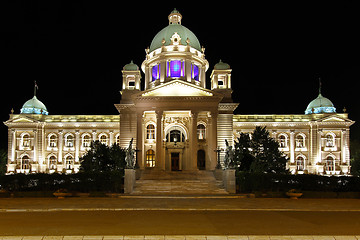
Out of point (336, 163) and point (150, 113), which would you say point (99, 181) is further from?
point (336, 163)

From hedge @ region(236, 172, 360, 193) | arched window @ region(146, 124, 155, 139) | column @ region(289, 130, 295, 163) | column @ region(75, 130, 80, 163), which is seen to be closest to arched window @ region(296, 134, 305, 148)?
column @ region(289, 130, 295, 163)

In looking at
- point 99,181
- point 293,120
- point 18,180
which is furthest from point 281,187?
point 293,120

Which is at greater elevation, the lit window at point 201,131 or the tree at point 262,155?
the lit window at point 201,131

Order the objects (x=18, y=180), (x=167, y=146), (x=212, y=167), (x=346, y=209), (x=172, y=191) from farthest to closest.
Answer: (x=167, y=146) → (x=212, y=167) → (x=172, y=191) → (x=18, y=180) → (x=346, y=209)

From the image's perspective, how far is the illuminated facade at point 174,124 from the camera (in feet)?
166

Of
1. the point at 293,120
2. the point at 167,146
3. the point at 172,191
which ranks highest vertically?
the point at 293,120

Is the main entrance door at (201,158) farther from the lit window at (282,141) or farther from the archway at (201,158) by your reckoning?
the lit window at (282,141)

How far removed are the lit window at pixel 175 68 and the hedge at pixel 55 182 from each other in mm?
31197

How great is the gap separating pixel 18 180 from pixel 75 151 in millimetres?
36977

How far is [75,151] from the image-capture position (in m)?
65.4

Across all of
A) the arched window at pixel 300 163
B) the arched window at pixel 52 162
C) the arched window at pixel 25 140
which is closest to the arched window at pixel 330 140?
the arched window at pixel 300 163

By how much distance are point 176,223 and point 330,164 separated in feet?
184

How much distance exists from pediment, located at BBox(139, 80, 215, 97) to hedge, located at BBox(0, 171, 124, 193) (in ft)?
73.0

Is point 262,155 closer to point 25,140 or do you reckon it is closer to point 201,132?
point 201,132
